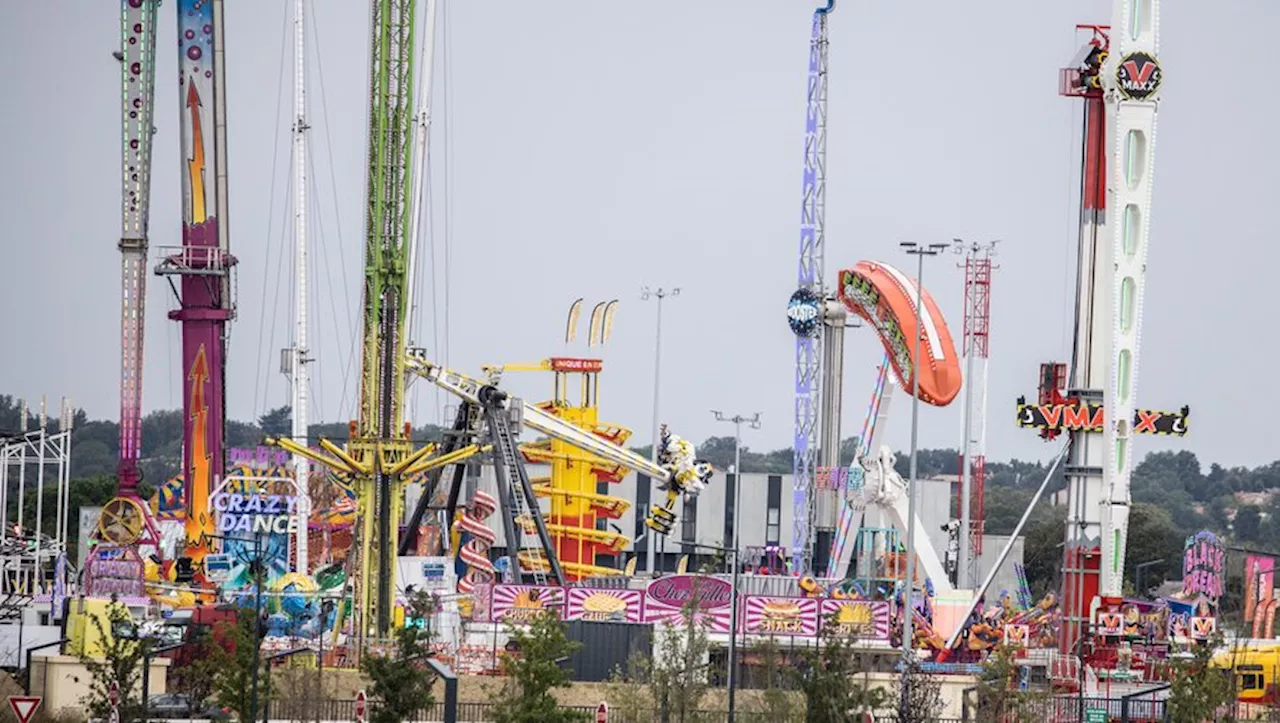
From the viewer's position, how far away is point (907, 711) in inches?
2093

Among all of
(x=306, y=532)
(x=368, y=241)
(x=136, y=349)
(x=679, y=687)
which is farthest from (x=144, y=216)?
(x=679, y=687)

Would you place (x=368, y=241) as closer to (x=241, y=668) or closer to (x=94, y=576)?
(x=94, y=576)

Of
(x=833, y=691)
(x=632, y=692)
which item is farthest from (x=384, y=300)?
(x=833, y=691)

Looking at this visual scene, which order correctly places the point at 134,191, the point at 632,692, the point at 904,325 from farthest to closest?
the point at 134,191 → the point at 904,325 → the point at 632,692

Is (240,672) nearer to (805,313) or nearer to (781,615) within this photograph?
(781,615)

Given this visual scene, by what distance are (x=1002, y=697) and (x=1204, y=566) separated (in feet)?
74.0

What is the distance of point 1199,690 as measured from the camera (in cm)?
5562

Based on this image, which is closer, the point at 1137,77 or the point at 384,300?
the point at 384,300

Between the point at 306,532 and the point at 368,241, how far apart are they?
21.7 metres

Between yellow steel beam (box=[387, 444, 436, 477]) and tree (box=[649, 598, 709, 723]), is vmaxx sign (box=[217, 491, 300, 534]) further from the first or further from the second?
tree (box=[649, 598, 709, 723])

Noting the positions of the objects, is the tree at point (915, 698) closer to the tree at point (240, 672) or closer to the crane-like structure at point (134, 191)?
the tree at point (240, 672)

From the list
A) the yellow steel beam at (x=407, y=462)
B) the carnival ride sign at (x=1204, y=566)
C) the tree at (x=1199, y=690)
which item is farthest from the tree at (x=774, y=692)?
the carnival ride sign at (x=1204, y=566)

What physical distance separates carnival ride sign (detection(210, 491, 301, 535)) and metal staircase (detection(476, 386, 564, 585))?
8.27 meters

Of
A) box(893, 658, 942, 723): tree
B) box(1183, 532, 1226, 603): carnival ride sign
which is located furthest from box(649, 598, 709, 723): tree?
box(1183, 532, 1226, 603): carnival ride sign
